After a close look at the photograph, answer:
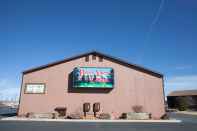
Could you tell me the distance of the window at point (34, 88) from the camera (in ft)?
95.2

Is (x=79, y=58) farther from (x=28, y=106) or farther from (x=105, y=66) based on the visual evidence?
(x=28, y=106)

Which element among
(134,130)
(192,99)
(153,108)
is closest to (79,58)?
(153,108)

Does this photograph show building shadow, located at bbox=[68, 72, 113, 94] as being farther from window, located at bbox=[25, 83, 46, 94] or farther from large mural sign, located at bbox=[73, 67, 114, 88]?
window, located at bbox=[25, 83, 46, 94]

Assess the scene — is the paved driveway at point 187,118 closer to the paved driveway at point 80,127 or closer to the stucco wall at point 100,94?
the stucco wall at point 100,94

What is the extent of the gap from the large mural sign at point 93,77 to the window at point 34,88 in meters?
4.47

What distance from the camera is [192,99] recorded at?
188ft

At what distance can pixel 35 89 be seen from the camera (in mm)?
29141

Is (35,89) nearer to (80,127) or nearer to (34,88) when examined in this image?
(34,88)

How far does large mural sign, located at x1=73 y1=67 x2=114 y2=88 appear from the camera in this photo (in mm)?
28941

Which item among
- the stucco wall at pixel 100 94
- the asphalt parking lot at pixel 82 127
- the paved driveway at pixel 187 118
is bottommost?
the paved driveway at pixel 187 118

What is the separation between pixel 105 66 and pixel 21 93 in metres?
12.2

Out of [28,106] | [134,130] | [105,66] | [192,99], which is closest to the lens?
[134,130]

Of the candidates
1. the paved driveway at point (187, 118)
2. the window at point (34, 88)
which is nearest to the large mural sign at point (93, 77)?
the window at point (34, 88)

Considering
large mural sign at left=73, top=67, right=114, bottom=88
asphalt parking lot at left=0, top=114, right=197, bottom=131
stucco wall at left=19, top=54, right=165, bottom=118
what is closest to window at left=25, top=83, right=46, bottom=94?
stucco wall at left=19, top=54, right=165, bottom=118
